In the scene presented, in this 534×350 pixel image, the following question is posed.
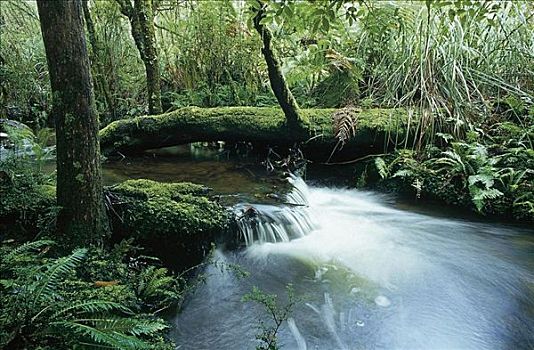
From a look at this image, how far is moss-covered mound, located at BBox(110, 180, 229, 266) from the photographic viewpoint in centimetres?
320

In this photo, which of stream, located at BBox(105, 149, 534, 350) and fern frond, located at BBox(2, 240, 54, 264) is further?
stream, located at BBox(105, 149, 534, 350)

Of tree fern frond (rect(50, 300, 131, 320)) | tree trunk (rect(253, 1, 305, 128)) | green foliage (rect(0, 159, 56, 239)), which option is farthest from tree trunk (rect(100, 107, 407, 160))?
tree fern frond (rect(50, 300, 131, 320))

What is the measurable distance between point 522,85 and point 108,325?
560 cm

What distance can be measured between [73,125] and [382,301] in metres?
2.36

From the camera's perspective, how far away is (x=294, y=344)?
2.58 meters

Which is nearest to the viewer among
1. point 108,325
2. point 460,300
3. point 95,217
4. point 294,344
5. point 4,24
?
point 108,325

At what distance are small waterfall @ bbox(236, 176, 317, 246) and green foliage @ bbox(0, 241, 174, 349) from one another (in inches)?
57.9

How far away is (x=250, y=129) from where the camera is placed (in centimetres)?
544

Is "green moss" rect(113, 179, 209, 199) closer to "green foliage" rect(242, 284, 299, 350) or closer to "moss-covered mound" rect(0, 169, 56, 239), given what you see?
"moss-covered mound" rect(0, 169, 56, 239)

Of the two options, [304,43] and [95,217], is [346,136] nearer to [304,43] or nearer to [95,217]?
[304,43]

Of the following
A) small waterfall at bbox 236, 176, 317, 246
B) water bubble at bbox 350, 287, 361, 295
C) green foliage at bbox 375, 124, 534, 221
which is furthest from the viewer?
green foliage at bbox 375, 124, 534, 221

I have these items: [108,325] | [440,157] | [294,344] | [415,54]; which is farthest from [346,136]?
[108,325]

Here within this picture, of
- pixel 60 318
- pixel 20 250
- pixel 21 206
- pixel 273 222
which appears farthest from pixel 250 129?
pixel 60 318

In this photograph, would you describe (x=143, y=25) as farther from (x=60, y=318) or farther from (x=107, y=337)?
(x=107, y=337)
